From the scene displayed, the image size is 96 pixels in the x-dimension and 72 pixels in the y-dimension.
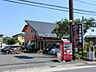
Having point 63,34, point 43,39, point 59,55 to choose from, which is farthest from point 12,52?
point 59,55

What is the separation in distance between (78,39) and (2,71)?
911 cm

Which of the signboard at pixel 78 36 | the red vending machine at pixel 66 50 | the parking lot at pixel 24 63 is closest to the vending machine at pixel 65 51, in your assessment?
the red vending machine at pixel 66 50

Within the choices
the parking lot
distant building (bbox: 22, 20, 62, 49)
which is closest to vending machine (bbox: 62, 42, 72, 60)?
the parking lot

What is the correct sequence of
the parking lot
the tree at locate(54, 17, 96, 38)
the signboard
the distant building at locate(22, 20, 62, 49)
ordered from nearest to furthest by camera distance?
the parking lot, the signboard, the tree at locate(54, 17, 96, 38), the distant building at locate(22, 20, 62, 49)

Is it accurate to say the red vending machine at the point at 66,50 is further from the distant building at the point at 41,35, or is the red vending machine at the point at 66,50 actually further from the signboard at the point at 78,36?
the distant building at the point at 41,35

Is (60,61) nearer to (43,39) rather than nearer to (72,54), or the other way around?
(72,54)

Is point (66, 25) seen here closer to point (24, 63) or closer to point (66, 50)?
point (66, 50)

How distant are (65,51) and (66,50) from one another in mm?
170

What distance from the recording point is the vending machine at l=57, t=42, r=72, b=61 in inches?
520

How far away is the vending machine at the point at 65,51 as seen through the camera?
13195 millimetres

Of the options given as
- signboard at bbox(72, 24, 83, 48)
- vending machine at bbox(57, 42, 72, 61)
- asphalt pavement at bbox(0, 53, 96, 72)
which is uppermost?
signboard at bbox(72, 24, 83, 48)

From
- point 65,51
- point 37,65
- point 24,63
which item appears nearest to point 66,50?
point 65,51

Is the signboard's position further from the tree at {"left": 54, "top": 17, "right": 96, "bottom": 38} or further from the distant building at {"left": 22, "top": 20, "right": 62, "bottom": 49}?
the distant building at {"left": 22, "top": 20, "right": 62, "bottom": 49}

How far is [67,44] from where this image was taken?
13562 mm
